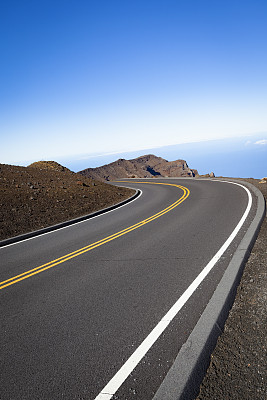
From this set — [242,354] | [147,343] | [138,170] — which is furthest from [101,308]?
[138,170]

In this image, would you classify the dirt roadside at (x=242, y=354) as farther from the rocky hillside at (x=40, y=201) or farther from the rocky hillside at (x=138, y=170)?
the rocky hillside at (x=138, y=170)

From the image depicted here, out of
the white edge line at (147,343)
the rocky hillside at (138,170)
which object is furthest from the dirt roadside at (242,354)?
the rocky hillside at (138,170)

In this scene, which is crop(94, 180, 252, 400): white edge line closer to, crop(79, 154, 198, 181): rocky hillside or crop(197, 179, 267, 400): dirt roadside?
crop(197, 179, 267, 400): dirt roadside

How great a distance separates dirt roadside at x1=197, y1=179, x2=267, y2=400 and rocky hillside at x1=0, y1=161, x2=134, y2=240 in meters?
9.08

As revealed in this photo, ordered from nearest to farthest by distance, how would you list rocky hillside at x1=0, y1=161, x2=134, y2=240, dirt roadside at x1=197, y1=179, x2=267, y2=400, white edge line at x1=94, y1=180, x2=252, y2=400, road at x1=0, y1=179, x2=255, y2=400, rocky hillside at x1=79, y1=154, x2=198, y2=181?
dirt roadside at x1=197, y1=179, x2=267, y2=400
white edge line at x1=94, y1=180, x2=252, y2=400
road at x1=0, y1=179, x2=255, y2=400
rocky hillside at x1=0, y1=161, x2=134, y2=240
rocky hillside at x1=79, y1=154, x2=198, y2=181

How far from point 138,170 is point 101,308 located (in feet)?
388

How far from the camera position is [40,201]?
1480 centimetres

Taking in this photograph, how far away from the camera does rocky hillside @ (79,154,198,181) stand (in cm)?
11812

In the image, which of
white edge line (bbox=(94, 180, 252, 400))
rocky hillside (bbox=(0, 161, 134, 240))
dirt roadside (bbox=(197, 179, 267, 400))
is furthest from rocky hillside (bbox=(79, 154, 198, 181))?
dirt roadside (bbox=(197, 179, 267, 400))

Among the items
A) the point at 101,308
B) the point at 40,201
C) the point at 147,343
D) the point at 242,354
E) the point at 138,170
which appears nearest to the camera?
the point at 242,354

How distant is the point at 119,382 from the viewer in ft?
8.71

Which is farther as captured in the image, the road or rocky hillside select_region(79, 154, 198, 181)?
rocky hillside select_region(79, 154, 198, 181)

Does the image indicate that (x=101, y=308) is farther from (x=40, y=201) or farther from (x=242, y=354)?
(x=40, y=201)

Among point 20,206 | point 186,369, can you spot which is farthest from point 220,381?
point 20,206
